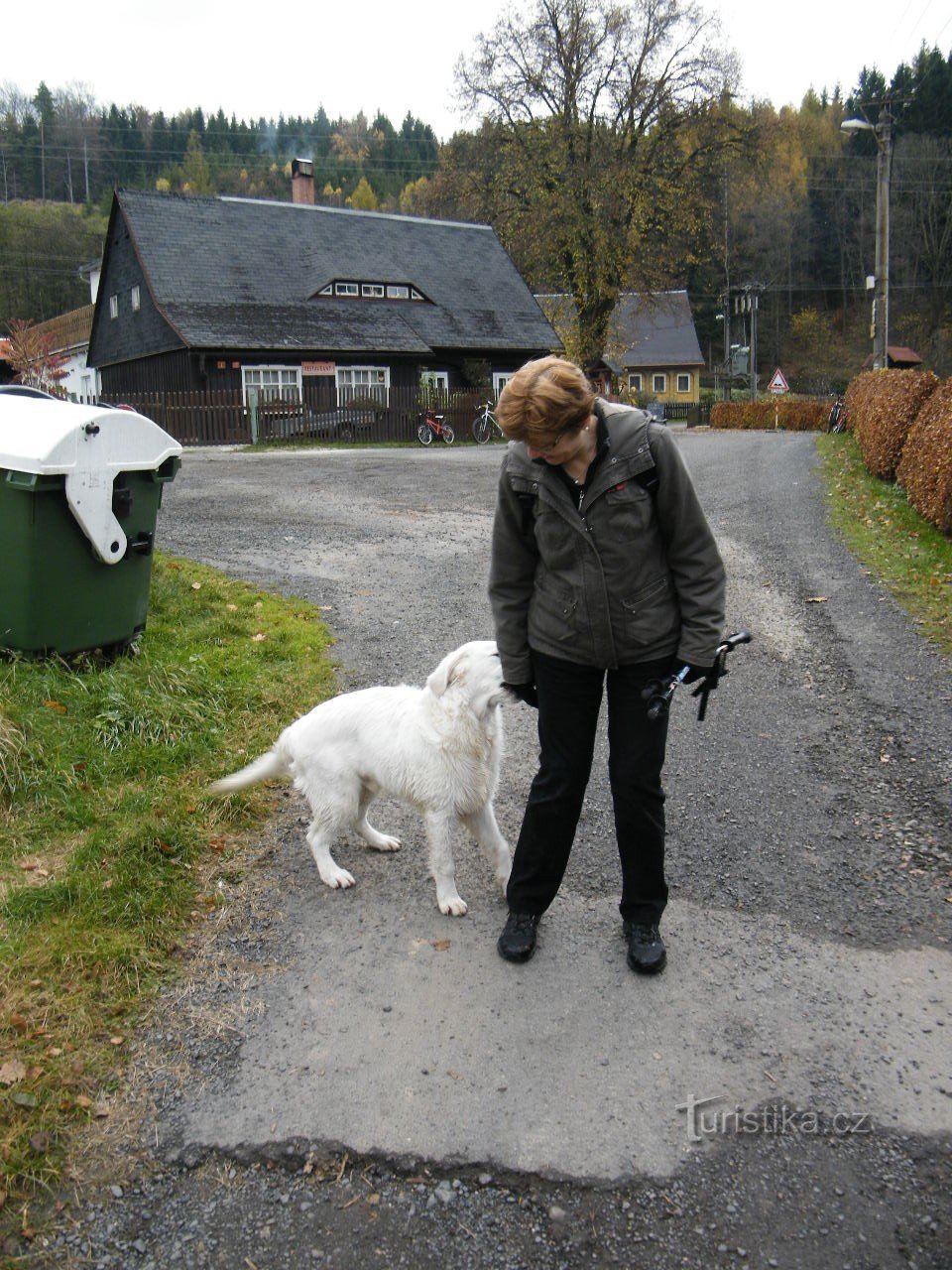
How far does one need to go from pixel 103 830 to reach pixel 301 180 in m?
44.9

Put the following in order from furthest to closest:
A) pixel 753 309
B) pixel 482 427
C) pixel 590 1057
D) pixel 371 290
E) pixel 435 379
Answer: pixel 753 309, pixel 371 290, pixel 435 379, pixel 482 427, pixel 590 1057

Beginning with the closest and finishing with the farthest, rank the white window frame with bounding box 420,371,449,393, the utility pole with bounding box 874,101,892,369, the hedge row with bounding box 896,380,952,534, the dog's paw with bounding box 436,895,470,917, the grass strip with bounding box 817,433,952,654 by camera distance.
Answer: the dog's paw with bounding box 436,895,470,917
the grass strip with bounding box 817,433,952,654
the hedge row with bounding box 896,380,952,534
the utility pole with bounding box 874,101,892,369
the white window frame with bounding box 420,371,449,393

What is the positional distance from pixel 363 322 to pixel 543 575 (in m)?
31.5

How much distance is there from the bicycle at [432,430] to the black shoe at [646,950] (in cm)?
2618

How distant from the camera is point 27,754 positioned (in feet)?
14.5

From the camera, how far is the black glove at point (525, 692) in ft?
10.7

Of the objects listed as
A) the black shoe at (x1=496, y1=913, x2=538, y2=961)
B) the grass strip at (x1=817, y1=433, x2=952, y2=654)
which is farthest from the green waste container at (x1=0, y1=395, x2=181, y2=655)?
the grass strip at (x1=817, y1=433, x2=952, y2=654)

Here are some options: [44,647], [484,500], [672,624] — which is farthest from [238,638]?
[484,500]

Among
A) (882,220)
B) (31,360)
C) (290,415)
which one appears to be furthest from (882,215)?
(31,360)

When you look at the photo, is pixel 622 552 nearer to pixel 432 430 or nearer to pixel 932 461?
pixel 932 461

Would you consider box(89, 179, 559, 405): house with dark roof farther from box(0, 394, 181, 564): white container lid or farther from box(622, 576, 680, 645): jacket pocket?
box(622, 576, 680, 645): jacket pocket

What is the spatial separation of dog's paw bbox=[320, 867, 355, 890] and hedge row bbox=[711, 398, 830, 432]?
128 feet

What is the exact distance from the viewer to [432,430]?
1123 inches

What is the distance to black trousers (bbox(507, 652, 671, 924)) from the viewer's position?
3047 mm
